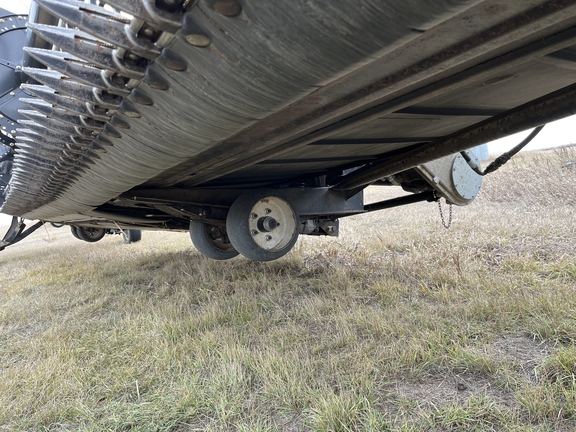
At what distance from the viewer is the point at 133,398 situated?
1.71 metres

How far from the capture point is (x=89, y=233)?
716 cm

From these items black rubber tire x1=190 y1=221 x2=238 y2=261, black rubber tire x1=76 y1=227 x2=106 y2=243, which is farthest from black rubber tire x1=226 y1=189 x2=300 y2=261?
black rubber tire x1=76 y1=227 x2=106 y2=243

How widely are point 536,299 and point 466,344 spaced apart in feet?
1.99

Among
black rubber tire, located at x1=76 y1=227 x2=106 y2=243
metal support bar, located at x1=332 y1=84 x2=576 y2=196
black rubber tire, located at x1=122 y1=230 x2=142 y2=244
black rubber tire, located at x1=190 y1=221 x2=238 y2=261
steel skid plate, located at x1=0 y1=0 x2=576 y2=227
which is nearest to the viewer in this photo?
steel skid plate, located at x1=0 y1=0 x2=576 y2=227

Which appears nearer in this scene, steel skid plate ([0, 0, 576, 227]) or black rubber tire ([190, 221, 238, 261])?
steel skid plate ([0, 0, 576, 227])

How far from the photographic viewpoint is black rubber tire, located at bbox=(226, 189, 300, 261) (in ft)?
9.05

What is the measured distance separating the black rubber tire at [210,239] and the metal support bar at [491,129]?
5.33 ft

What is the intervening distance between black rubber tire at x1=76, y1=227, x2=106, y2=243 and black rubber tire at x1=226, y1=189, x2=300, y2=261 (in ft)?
16.0

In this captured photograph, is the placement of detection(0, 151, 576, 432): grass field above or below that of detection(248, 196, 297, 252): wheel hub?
below

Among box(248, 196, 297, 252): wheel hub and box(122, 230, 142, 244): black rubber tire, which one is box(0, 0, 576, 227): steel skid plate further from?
box(122, 230, 142, 244): black rubber tire

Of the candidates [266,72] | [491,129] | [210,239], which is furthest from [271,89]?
[210,239]

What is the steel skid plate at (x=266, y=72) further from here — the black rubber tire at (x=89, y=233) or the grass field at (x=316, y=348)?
the black rubber tire at (x=89, y=233)

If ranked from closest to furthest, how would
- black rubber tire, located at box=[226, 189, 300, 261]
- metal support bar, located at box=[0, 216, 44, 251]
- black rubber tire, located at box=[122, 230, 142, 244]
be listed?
1. black rubber tire, located at box=[226, 189, 300, 261]
2. metal support bar, located at box=[0, 216, 44, 251]
3. black rubber tire, located at box=[122, 230, 142, 244]

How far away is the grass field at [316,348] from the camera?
1.47m
